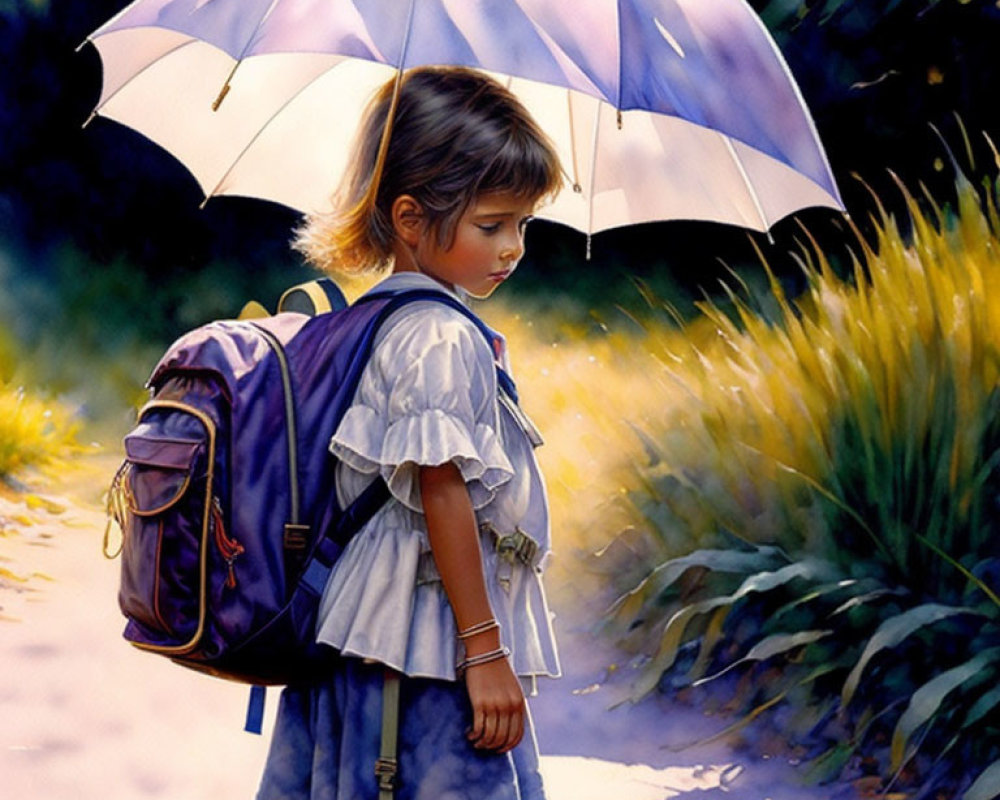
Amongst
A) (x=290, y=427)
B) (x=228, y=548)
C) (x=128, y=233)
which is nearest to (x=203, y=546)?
(x=228, y=548)

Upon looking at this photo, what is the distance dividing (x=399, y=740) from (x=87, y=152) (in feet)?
24.6

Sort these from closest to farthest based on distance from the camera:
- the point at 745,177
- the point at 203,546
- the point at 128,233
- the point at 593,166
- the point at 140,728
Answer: the point at 203,546 < the point at 745,177 < the point at 593,166 < the point at 140,728 < the point at 128,233

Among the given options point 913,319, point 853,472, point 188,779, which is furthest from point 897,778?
point 188,779

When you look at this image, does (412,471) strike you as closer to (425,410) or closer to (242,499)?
(425,410)

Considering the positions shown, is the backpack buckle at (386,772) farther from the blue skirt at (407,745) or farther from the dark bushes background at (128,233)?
the dark bushes background at (128,233)

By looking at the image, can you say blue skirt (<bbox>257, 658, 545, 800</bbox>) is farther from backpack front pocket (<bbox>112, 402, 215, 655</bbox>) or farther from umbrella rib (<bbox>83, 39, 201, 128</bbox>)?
umbrella rib (<bbox>83, 39, 201, 128</bbox>)

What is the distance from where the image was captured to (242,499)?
2312mm

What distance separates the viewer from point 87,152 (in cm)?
924

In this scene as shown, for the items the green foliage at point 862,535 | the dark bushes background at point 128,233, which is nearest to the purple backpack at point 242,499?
the green foliage at point 862,535

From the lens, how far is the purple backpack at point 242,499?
7.54 ft

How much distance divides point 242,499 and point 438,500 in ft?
0.96

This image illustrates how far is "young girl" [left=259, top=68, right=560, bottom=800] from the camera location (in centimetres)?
232

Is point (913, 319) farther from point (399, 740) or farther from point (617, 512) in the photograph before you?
point (399, 740)

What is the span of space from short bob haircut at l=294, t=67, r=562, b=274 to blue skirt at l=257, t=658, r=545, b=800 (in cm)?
70
